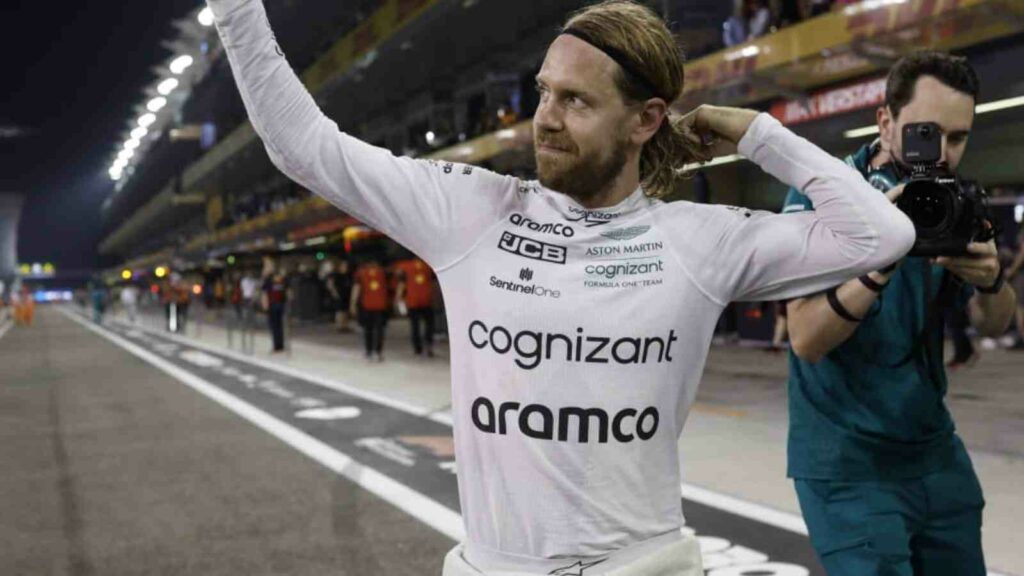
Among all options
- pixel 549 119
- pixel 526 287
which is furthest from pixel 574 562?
pixel 549 119

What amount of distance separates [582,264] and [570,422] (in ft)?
0.85

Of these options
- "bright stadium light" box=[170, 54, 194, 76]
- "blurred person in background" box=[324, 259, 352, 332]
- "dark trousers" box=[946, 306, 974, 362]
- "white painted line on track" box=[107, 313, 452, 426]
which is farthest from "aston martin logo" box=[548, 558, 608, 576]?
"bright stadium light" box=[170, 54, 194, 76]

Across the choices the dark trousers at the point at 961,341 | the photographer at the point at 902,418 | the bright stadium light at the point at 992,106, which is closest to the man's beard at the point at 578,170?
the photographer at the point at 902,418

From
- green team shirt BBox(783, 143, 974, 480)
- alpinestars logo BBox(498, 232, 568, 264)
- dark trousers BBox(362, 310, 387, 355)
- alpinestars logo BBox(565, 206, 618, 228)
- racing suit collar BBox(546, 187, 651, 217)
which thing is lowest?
dark trousers BBox(362, 310, 387, 355)

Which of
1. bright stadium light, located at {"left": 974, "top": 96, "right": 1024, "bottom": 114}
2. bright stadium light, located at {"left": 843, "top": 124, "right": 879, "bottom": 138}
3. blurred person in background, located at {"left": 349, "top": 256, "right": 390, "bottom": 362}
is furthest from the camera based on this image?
blurred person in background, located at {"left": 349, "top": 256, "right": 390, "bottom": 362}

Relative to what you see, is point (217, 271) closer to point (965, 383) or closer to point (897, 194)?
point (965, 383)

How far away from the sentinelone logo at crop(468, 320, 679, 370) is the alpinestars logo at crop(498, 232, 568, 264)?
0.41 feet

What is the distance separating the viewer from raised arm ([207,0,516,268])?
1.82 m

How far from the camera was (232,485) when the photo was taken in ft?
23.5

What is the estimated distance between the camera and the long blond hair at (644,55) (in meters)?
1.81

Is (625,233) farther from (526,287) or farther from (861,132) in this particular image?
(861,132)

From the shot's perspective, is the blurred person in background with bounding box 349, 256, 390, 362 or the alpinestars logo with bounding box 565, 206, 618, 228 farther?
the blurred person in background with bounding box 349, 256, 390, 362

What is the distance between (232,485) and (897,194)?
5.76 metres

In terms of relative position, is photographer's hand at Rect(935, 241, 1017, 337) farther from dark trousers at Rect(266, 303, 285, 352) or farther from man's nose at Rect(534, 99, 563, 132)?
dark trousers at Rect(266, 303, 285, 352)
